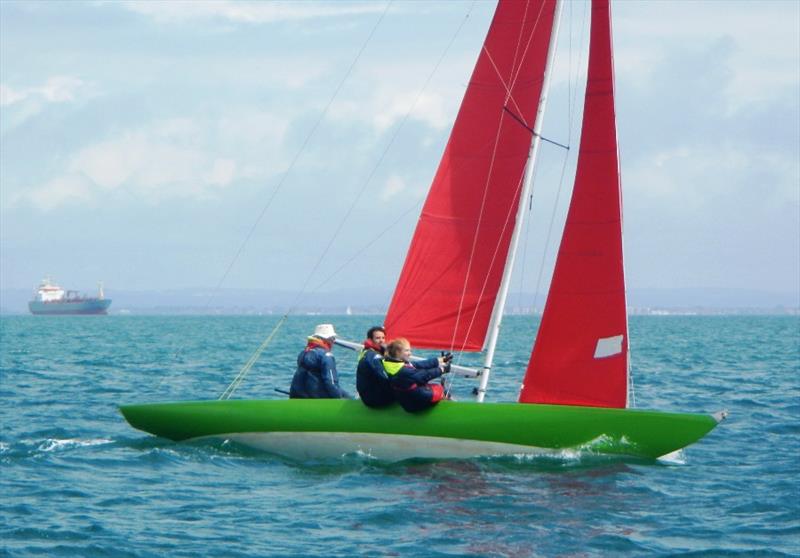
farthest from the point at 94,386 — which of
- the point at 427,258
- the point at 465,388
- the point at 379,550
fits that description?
the point at 379,550

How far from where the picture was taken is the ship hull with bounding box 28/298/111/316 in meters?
157

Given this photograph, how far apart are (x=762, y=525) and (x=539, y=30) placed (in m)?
6.68

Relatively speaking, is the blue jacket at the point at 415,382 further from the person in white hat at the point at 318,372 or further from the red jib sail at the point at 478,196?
the red jib sail at the point at 478,196

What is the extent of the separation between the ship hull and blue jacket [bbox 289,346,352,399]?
147594mm

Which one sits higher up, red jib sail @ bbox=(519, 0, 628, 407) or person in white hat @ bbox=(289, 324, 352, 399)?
red jib sail @ bbox=(519, 0, 628, 407)

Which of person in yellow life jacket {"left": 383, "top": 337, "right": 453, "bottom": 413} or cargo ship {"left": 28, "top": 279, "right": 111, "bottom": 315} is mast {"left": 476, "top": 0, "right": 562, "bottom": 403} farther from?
cargo ship {"left": 28, "top": 279, "right": 111, "bottom": 315}

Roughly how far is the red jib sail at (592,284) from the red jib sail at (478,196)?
3.14 feet

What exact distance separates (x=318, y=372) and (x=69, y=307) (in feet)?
495

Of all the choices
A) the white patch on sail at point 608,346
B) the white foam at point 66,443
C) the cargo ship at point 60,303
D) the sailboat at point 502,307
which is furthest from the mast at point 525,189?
the cargo ship at point 60,303

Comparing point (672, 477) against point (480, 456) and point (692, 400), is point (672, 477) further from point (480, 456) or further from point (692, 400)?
point (692, 400)

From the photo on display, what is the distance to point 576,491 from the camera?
1133 cm

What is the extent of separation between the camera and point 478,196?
47.9 feet

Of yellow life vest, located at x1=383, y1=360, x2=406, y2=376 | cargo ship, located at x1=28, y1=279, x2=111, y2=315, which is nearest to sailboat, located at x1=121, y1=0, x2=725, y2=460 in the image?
yellow life vest, located at x1=383, y1=360, x2=406, y2=376

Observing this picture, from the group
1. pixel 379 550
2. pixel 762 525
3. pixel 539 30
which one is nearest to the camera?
pixel 379 550
